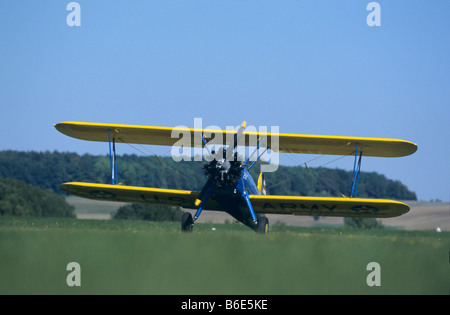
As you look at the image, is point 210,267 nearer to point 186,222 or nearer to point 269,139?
point 186,222

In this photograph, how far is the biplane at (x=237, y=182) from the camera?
13.6 meters

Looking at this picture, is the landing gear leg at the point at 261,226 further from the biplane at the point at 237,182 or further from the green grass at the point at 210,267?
the green grass at the point at 210,267

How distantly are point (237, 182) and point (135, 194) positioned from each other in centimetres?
287

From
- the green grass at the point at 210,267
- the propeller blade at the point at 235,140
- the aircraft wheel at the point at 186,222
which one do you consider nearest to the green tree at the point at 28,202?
the aircraft wheel at the point at 186,222

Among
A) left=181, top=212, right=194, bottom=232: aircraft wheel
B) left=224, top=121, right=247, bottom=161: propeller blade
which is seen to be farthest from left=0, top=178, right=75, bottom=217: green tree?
left=224, top=121, right=247, bottom=161: propeller blade

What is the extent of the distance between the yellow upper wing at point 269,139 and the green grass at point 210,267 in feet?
22.2

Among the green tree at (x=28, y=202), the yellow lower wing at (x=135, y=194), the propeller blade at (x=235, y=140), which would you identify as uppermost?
the propeller blade at (x=235, y=140)

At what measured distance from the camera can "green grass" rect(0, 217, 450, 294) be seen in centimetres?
570

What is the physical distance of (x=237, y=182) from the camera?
45.0 ft

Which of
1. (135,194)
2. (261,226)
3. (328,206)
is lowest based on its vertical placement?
(261,226)

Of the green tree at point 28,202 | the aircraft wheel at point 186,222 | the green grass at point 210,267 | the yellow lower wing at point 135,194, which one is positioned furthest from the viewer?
the green tree at point 28,202

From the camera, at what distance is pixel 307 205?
1504 cm

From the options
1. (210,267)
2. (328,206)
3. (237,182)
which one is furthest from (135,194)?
(210,267)
